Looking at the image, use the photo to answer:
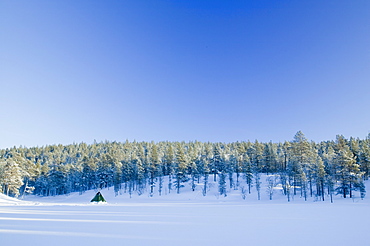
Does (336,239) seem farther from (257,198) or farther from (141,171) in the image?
(141,171)

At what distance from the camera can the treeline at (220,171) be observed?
Result: 150ft

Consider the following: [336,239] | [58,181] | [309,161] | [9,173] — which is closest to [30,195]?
[58,181]

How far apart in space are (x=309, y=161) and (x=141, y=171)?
48392 mm

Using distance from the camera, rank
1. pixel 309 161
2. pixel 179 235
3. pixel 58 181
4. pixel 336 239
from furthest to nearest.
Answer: pixel 58 181
pixel 309 161
pixel 179 235
pixel 336 239

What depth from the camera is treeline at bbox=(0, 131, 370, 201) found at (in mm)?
45800

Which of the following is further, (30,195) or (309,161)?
(30,195)

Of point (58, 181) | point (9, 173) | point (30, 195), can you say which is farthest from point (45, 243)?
point (30, 195)

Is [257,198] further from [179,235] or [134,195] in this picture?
[179,235]

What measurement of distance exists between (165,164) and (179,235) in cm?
7829

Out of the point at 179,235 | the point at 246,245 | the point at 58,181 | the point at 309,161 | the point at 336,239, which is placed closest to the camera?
the point at 246,245

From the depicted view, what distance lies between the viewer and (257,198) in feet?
175

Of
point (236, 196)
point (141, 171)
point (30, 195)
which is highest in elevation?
point (141, 171)

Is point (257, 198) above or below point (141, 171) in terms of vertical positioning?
below

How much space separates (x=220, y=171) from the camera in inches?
2911
